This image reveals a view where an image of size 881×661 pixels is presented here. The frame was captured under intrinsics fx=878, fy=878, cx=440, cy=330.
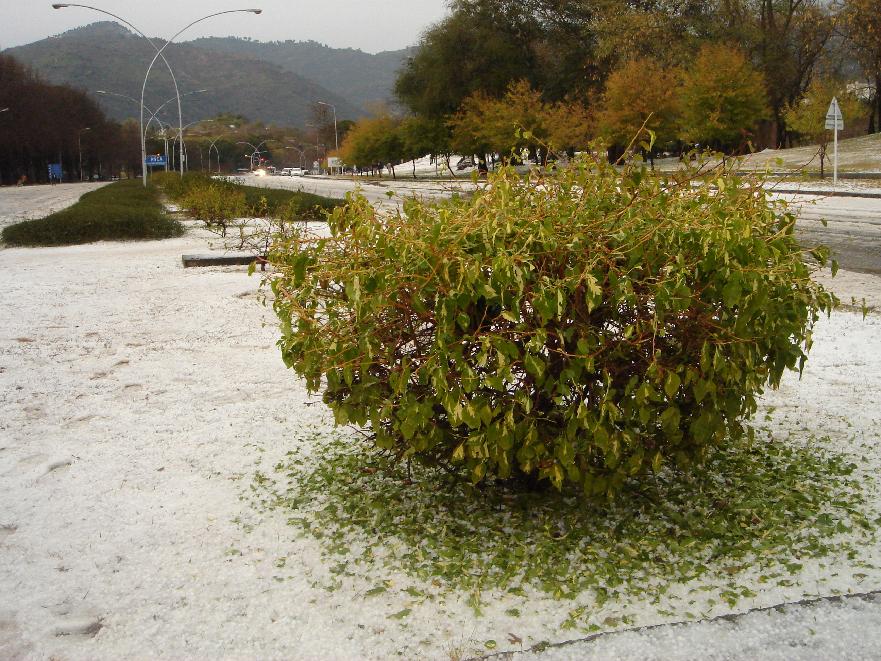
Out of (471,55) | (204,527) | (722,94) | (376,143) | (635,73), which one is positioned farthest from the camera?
(376,143)

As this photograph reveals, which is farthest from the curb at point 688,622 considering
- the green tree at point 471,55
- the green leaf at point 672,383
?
the green tree at point 471,55

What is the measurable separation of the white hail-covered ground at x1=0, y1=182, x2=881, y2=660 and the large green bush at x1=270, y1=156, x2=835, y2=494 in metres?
0.64

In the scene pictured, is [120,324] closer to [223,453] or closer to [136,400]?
[136,400]

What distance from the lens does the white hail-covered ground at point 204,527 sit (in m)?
2.85

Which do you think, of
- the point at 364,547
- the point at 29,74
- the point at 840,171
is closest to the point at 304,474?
the point at 364,547

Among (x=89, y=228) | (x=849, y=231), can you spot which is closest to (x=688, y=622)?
(x=849, y=231)

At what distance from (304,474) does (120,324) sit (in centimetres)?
501

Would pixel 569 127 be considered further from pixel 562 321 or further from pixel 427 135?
pixel 562 321

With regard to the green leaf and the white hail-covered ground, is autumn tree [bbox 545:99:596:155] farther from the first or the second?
the green leaf

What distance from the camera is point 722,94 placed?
41.7m

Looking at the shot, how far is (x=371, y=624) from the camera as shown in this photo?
2994 millimetres

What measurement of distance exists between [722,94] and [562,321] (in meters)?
42.0

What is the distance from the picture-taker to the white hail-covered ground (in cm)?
285

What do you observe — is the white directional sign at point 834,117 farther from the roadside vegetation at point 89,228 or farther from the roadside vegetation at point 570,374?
the roadside vegetation at point 570,374
